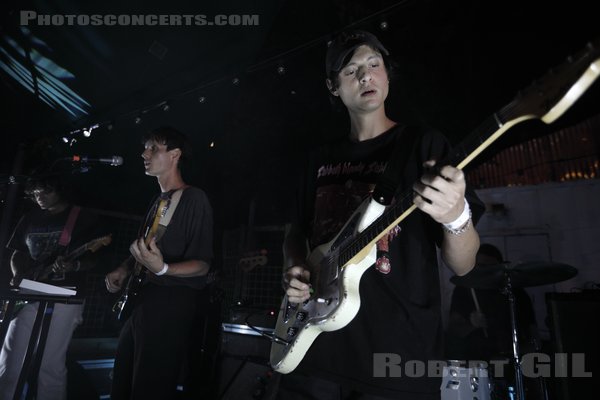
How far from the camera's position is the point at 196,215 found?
10.2 feet

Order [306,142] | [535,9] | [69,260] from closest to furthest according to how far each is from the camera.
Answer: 1. [69,260]
2. [535,9]
3. [306,142]

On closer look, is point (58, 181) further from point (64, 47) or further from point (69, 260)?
point (64, 47)

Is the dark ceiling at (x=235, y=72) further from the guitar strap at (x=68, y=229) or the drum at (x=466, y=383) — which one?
the drum at (x=466, y=383)

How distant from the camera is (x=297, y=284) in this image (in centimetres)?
172

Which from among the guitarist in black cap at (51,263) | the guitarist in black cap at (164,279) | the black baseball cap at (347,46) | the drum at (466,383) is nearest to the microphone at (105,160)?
the guitarist in black cap at (164,279)

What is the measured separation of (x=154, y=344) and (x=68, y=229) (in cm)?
295

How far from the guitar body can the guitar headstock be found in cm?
66

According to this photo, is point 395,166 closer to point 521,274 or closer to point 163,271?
point 163,271

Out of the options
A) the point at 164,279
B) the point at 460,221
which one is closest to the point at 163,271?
the point at 164,279

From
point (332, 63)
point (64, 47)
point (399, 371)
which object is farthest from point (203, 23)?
point (399, 371)

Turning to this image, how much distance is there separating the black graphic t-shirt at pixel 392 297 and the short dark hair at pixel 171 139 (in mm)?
2236

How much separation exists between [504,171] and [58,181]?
12892 millimetres

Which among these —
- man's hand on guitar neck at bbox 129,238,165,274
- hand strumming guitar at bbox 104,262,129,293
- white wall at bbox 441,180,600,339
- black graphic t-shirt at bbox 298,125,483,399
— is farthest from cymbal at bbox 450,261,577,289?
white wall at bbox 441,180,600,339

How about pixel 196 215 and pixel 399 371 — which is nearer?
pixel 399 371
